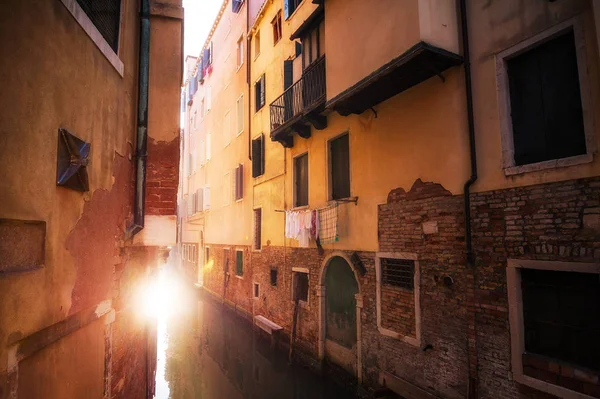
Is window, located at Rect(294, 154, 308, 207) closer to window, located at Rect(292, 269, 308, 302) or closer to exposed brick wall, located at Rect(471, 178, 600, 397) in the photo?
window, located at Rect(292, 269, 308, 302)

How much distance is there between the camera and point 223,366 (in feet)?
40.8

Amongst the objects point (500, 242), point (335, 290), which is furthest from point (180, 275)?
point (500, 242)

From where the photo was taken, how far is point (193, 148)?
27.3 meters

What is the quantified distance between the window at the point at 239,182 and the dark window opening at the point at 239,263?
8.18ft

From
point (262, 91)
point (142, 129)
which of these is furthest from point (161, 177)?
point (262, 91)

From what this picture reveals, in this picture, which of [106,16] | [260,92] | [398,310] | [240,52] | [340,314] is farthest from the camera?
[240,52]

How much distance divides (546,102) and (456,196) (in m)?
1.81

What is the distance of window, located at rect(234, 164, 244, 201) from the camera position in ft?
53.3

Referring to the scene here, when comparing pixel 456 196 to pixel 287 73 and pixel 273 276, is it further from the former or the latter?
pixel 273 276

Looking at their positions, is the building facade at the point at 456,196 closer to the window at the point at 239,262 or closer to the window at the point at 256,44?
the window at the point at 256,44

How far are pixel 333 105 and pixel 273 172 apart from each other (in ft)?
17.9

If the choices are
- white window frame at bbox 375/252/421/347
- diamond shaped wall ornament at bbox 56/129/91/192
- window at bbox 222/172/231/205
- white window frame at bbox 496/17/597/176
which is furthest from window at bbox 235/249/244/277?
diamond shaped wall ornament at bbox 56/129/91/192

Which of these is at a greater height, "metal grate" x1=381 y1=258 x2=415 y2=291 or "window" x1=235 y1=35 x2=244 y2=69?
"window" x1=235 y1=35 x2=244 y2=69

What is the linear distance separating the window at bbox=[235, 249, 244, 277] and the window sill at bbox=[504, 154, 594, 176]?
503 inches
